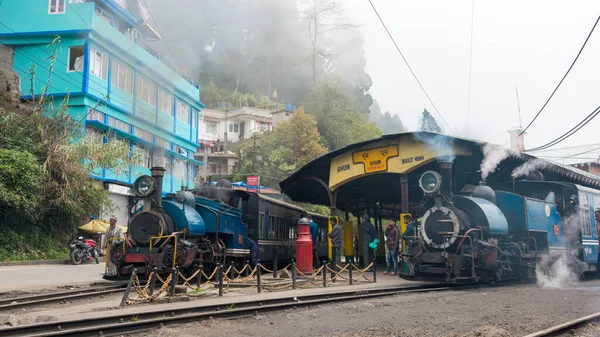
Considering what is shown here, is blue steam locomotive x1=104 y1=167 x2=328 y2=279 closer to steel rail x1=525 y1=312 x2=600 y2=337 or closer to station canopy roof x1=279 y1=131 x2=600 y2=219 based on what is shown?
Answer: station canopy roof x1=279 y1=131 x2=600 y2=219

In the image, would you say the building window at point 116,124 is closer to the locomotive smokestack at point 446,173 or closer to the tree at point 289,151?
the locomotive smokestack at point 446,173

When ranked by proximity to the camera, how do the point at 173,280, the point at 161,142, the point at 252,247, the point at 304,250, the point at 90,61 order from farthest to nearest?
the point at 90,61 < the point at 252,247 < the point at 304,250 < the point at 161,142 < the point at 173,280

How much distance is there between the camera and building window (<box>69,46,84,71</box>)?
76.7 ft

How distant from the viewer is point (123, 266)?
35.5 ft

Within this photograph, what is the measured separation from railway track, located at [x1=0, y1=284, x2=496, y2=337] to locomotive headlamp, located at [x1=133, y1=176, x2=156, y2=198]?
148 inches

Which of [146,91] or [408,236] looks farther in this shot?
[408,236]

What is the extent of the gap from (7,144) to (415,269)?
18.2 metres

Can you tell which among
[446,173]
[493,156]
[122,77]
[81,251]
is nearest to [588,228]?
[493,156]

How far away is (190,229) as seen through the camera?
11281 mm

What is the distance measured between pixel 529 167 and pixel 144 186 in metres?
11.1

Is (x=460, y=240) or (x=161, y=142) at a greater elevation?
(x=161, y=142)

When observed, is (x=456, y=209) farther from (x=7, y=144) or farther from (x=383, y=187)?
(x=7, y=144)

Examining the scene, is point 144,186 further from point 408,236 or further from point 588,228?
point 588,228

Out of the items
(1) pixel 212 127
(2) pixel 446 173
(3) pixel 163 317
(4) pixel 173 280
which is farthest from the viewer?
(1) pixel 212 127
